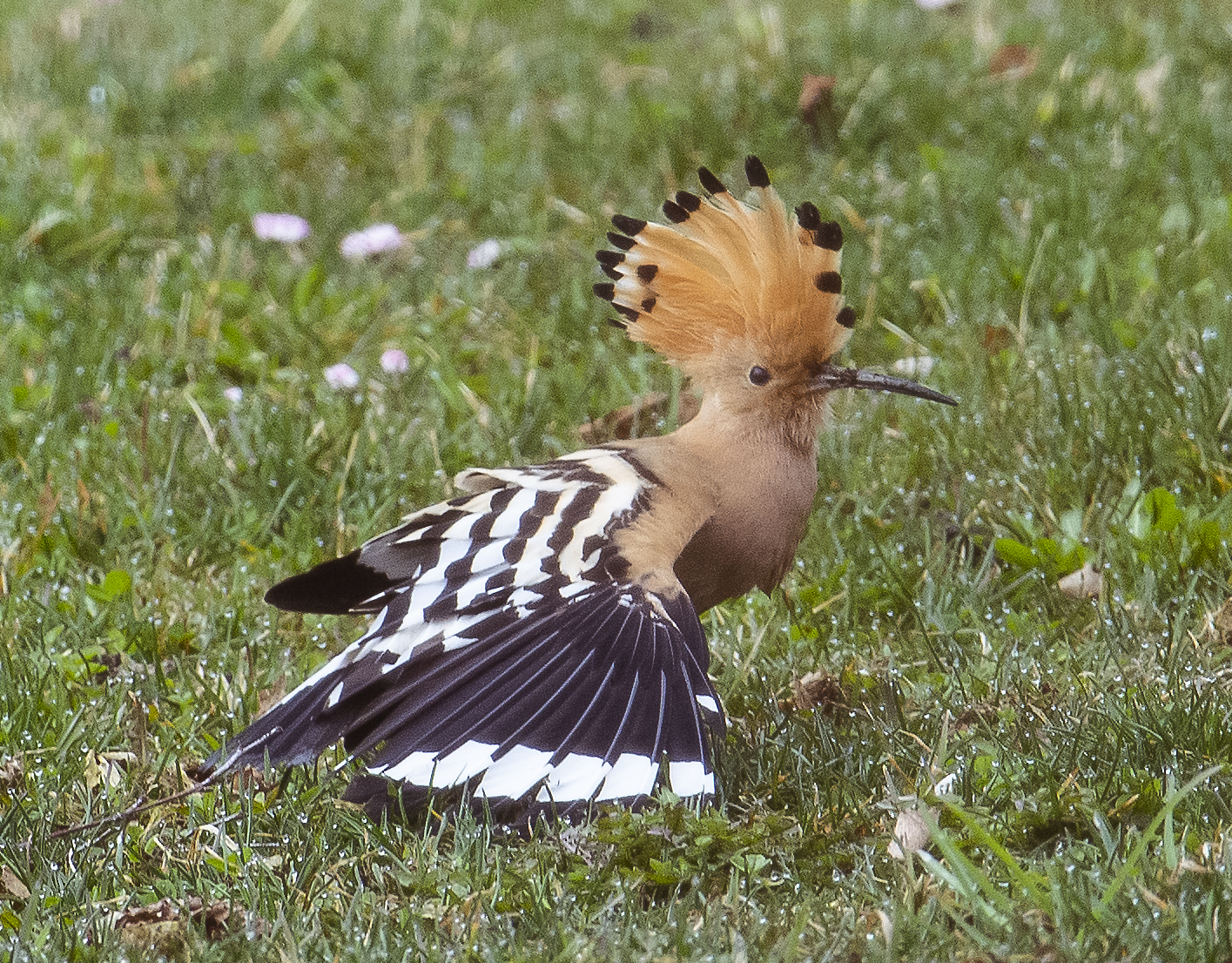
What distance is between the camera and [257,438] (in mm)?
4473

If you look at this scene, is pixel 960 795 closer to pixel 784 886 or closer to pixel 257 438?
pixel 784 886

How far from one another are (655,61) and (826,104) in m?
1.09

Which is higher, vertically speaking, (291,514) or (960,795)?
(960,795)

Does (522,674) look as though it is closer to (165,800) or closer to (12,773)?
(165,800)

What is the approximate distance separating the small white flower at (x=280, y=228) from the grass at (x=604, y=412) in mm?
92

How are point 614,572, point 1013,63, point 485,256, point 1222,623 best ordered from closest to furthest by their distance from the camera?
point 614,572 → point 1222,623 → point 485,256 → point 1013,63

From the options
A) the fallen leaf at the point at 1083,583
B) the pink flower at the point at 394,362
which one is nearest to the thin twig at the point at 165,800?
the fallen leaf at the point at 1083,583

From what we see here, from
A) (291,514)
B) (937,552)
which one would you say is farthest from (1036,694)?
(291,514)

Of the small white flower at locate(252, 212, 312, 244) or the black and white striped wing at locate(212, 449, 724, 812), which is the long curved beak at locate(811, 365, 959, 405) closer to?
the black and white striped wing at locate(212, 449, 724, 812)

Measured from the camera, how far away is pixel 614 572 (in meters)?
2.94

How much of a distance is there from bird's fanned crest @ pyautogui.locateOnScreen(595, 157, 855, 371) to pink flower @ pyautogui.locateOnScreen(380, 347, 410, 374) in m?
1.57

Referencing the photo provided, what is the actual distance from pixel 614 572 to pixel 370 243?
2.98 m

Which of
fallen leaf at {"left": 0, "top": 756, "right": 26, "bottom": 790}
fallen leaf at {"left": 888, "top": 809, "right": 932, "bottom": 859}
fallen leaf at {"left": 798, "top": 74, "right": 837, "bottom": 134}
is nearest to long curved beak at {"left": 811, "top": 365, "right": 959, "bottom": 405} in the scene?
fallen leaf at {"left": 888, "top": 809, "right": 932, "bottom": 859}

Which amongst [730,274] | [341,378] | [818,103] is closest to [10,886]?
[730,274]
